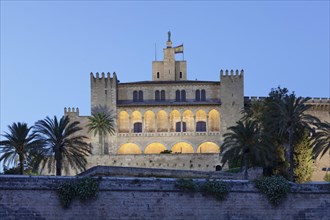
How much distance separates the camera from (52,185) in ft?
94.8

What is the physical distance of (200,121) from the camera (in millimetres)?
75625

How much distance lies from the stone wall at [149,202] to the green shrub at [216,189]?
0.97 feet

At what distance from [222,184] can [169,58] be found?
183 feet

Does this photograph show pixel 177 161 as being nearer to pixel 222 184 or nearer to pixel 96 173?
pixel 96 173

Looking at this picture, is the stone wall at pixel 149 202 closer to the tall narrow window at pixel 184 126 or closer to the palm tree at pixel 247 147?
the palm tree at pixel 247 147

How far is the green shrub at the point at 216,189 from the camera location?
100ft

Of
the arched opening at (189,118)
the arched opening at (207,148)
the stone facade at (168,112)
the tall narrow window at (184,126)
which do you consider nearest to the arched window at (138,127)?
the stone facade at (168,112)

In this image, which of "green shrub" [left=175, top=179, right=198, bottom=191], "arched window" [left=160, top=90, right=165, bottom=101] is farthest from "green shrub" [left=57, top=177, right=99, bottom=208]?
"arched window" [left=160, top=90, right=165, bottom=101]

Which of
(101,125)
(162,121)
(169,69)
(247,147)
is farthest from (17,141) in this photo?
(169,69)

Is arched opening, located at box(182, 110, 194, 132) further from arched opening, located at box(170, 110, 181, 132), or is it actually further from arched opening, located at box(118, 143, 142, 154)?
arched opening, located at box(118, 143, 142, 154)

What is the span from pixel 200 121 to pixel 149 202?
4604 cm

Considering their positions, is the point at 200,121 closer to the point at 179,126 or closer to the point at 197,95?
the point at 179,126

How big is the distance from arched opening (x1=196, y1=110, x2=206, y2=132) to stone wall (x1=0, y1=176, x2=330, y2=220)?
43175 millimetres

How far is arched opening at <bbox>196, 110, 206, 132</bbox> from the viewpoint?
75.2m
